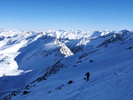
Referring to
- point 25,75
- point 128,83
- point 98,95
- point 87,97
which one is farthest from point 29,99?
point 25,75

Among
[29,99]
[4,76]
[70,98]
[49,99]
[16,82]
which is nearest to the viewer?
[70,98]

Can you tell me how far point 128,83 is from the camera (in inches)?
384

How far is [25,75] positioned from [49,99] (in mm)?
39559

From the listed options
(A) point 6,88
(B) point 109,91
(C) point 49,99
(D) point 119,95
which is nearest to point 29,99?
(C) point 49,99

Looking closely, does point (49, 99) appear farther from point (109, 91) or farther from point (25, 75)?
point (25, 75)

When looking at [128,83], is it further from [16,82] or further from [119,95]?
[16,82]

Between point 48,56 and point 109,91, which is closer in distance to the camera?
point 109,91

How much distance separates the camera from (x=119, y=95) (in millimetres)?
8188

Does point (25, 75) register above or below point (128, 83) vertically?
above

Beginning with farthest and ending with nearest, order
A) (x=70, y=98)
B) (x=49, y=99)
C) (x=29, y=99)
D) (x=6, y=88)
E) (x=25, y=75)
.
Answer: (x=25, y=75) → (x=6, y=88) → (x=29, y=99) → (x=49, y=99) → (x=70, y=98)

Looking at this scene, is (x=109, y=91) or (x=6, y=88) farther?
(x=6, y=88)

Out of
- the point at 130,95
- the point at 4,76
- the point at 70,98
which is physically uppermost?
the point at 4,76

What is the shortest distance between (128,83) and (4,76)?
48333 mm

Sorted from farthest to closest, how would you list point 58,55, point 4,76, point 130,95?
A: point 58,55 < point 4,76 < point 130,95
